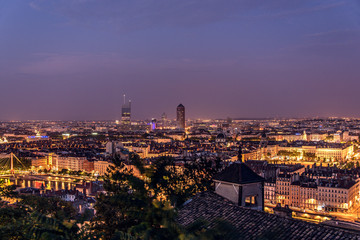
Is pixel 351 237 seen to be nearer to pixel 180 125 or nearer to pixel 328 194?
pixel 328 194

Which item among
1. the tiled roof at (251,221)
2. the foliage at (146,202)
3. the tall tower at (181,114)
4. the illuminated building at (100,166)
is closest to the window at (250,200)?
the tiled roof at (251,221)

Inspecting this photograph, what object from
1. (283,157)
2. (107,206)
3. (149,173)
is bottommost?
(283,157)

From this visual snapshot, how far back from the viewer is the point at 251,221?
4.71 meters

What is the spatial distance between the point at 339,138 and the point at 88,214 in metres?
76.8

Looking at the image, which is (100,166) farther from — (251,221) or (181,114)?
(181,114)

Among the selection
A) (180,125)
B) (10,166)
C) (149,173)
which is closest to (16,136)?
(180,125)

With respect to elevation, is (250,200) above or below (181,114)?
below

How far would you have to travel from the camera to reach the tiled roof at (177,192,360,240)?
4.10 m

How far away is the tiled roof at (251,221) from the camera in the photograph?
4.10 metres

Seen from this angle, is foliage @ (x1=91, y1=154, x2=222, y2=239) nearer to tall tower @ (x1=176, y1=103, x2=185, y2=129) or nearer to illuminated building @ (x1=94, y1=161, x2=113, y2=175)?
illuminated building @ (x1=94, y1=161, x2=113, y2=175)

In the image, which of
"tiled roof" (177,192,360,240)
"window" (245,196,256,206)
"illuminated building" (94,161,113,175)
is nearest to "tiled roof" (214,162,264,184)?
"window" (245,196,256,206)

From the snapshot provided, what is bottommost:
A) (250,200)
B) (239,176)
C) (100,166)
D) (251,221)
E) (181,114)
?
(100,166)

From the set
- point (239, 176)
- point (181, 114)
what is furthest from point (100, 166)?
point (181, 114)

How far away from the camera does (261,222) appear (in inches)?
183
